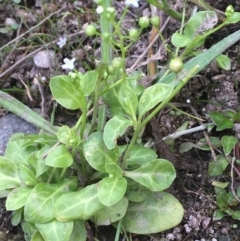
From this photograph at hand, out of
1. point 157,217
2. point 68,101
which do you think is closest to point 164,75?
point 68,101

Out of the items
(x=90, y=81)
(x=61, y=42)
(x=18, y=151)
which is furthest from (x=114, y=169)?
(x=61, y=42)

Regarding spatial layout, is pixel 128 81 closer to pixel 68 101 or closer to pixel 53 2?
pixel 68 101

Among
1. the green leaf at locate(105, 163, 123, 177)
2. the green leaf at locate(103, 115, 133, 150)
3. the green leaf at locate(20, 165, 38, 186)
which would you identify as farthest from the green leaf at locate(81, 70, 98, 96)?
the green leaf at locate(20, 165, 38, 186)

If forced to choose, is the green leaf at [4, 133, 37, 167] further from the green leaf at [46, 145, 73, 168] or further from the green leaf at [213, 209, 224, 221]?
the green leaf at [213, 209, 224, 221]

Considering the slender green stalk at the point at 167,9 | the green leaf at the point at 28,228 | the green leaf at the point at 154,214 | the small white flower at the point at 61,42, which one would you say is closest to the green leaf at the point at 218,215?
the green leaf at the point at 154,214

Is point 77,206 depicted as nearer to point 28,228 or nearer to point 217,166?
point 28,228

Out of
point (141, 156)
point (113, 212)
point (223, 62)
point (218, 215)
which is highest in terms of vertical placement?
point (223, 62)
